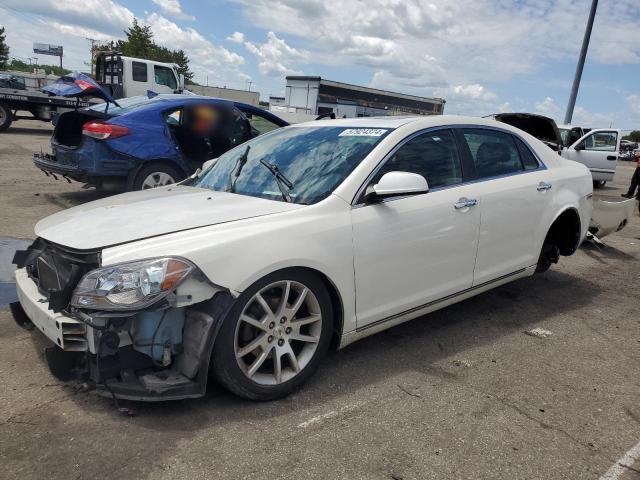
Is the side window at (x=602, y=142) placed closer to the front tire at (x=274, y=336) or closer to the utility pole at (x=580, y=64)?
the utility pole at (x=580, y=64)

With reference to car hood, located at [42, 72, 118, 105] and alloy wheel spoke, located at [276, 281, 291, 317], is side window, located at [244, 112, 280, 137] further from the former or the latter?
alloy wheel spoke, located at [276, 281, 291, 317]

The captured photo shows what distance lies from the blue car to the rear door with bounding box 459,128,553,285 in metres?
4.17

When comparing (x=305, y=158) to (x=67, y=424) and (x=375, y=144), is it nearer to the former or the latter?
(x=375, y=144)

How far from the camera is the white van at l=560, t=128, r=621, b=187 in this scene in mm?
14625

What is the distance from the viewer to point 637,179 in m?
12.7

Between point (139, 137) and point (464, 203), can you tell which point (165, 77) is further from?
point (464, 203)

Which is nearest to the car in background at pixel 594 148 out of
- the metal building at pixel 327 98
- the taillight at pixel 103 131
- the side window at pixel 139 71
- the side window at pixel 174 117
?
the side window at pixel 174 117

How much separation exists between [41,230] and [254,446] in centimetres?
185

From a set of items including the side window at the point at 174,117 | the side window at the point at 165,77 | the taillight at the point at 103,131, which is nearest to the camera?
the taillight at the point at 103,131

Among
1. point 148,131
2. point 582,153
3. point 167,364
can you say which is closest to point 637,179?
point 582,153

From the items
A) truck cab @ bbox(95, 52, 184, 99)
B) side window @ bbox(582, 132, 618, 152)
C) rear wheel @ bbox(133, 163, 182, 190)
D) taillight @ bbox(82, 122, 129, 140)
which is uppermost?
truck cab @ bbox(95, 52, 184, 99)

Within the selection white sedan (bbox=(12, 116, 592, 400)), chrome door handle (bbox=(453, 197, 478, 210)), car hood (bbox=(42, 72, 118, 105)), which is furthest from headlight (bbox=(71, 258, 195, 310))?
car hood (bbox=(42, 72, 118, 105))

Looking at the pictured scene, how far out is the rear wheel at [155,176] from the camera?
6.74 m

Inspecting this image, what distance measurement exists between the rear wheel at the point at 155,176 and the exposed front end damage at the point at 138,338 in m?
4.19
